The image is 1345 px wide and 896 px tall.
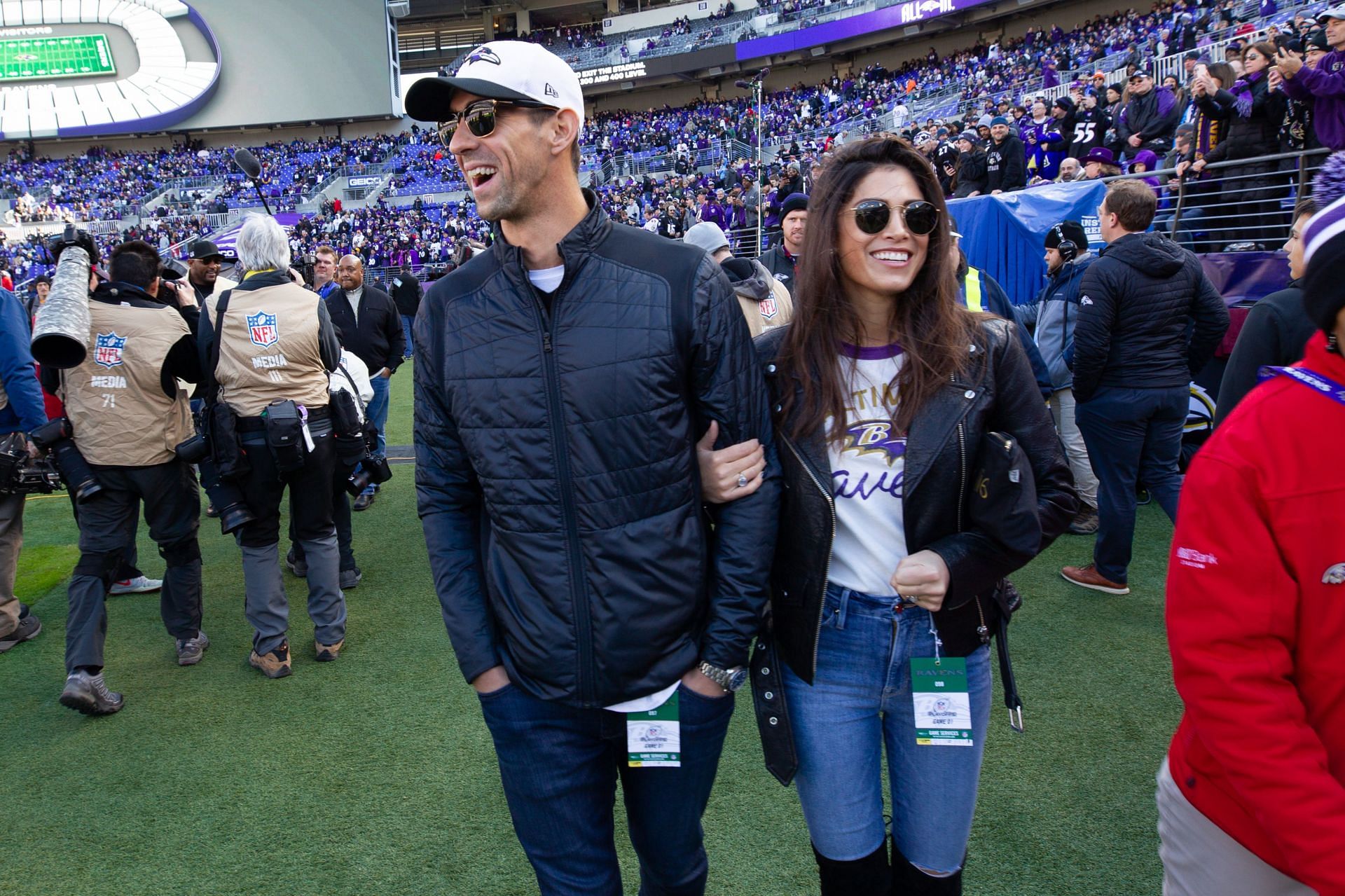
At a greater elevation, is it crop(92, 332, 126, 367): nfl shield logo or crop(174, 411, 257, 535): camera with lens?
crop(92, 332, 126, 367): nfl shield logo

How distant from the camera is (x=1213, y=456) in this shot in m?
1.22

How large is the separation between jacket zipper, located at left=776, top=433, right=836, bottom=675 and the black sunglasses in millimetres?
433

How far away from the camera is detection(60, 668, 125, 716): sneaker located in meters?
Answer: 3.43

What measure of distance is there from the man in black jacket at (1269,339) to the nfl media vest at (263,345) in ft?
11.2

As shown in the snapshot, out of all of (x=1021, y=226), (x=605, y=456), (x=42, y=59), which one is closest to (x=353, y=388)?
(x=605, y=456)

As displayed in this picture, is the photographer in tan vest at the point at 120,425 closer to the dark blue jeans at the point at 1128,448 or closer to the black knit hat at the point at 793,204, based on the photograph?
the black knit hat at the point at 793,204

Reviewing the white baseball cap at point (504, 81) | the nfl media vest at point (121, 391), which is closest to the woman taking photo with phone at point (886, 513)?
the white baseball cap at point (504, 81)

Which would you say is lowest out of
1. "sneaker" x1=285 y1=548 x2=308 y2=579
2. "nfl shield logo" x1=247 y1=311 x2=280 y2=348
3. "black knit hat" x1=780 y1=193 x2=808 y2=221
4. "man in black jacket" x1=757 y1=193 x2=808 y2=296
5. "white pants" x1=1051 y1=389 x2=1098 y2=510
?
"sneaker" x1=285 y1=548 x2=308 y2=579

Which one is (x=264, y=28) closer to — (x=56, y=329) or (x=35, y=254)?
(x=35, y=254)

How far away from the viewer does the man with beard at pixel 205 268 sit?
5137mm

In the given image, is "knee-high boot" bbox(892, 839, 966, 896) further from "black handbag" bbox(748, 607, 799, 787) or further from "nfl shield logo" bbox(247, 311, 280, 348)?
"nfl shield logo" bbox(247, 311, 280, 348)

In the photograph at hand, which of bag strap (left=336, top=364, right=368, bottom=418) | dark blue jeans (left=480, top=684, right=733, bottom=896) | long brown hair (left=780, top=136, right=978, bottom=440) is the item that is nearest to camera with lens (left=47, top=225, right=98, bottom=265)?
bag strap (left=336, top=364, right=368, bottom=418)

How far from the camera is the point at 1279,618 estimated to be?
1.17 m

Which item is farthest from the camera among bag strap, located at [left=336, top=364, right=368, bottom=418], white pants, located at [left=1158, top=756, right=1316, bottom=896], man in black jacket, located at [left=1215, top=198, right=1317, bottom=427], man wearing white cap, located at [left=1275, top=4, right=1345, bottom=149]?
man wearing white cap, located at [left=1275, top=4, right=1345, bottom=149]
